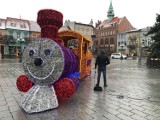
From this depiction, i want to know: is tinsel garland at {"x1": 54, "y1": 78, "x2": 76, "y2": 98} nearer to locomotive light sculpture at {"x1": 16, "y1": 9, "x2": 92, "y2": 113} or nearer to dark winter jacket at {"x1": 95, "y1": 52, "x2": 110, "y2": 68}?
locomotive light sculpture at {"x1": 16, "y1": 9, "x2": 92, "y2": 113}

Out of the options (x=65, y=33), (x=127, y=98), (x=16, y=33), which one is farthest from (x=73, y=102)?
(x=16, y=33)

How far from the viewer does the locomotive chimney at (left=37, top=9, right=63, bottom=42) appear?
5375 millimetres

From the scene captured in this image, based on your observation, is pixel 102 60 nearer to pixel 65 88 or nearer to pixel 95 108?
pixel 95 108

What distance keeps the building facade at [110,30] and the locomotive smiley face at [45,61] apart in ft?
184

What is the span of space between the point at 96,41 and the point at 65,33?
65.0 meters

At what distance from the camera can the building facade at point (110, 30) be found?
63.8 meters

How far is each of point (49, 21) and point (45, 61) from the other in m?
1.16

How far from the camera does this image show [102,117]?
4574mm

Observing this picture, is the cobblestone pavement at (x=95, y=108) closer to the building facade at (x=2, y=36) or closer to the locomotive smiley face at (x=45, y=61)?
the locomotive smiley face at (x=45, y=61)

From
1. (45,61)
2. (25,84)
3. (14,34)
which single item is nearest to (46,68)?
(45,61)

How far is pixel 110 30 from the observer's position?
66438 mm

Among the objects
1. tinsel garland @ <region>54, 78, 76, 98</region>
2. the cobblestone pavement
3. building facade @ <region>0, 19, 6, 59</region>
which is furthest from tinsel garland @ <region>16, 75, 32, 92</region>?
building facade @ <region>0, 19, 6, 59</region>

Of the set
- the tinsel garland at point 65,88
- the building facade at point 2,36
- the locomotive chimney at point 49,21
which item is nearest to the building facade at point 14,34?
the building facade at point 2,36

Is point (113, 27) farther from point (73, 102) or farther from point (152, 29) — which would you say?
point (73, 102)
